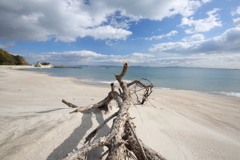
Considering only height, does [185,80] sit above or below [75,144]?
below

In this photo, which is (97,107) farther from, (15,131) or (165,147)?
(165,147)

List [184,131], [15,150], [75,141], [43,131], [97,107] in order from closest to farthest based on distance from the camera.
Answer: [15,150] < [75,141] < [43,131] < [184,131] < [97,107]

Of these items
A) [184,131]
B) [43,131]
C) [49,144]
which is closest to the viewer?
[49,144]

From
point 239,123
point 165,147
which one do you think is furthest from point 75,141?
point 239,123

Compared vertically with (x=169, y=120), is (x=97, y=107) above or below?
above

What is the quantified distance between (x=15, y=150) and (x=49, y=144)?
47 cm

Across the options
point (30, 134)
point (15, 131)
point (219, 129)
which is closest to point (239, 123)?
point (219, 129)

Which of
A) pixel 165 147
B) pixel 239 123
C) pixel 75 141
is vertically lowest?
pixel 239 123

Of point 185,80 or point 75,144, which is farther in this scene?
point 185,80

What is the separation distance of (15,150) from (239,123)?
7292 mm

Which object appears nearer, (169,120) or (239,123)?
(169,120)

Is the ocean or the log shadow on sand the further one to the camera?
the ocean

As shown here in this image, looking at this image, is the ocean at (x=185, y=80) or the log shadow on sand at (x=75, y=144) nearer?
the log shadow on sand at (x=75, y=144)

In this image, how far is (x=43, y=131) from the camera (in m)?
2.33
